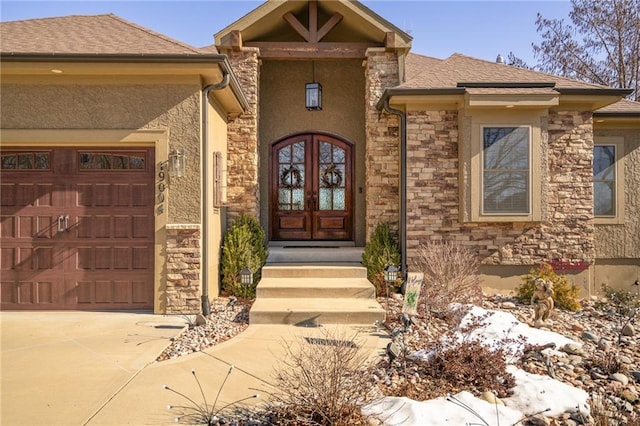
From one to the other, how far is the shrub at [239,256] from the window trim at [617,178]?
Result: 713 centimetres

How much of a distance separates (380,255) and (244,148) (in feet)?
11.4

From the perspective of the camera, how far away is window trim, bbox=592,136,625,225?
9.00 metres

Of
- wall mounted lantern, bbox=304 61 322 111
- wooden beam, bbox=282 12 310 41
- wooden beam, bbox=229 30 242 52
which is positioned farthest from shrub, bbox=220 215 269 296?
wooden beam, bbox=282 12 310 41

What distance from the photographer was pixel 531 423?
10.9ft

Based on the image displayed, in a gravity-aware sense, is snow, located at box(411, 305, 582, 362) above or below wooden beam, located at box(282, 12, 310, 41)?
below

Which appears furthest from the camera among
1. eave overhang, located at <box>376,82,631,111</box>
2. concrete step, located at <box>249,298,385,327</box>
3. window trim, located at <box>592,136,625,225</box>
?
window trim, located at <box>592,136,625,225</box>

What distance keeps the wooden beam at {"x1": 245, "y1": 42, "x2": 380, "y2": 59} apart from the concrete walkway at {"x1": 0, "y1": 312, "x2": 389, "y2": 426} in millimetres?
5537

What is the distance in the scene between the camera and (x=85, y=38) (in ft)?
22.4

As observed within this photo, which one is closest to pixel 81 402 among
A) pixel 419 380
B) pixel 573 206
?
pixel 419 380

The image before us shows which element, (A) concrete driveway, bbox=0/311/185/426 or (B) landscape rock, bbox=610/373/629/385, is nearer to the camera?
(A) concrete driveway, bbox=0/311/185/426

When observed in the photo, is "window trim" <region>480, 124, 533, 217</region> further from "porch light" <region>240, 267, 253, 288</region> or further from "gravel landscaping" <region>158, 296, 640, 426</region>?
"porch light" <region>240, 267, 253, 288</region>

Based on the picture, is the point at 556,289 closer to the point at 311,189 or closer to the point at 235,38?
the point at 311,189

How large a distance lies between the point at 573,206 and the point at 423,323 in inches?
172

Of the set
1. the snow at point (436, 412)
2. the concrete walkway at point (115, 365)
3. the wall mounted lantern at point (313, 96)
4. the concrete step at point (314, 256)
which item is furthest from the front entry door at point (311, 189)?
the snow at point (436, 412)
